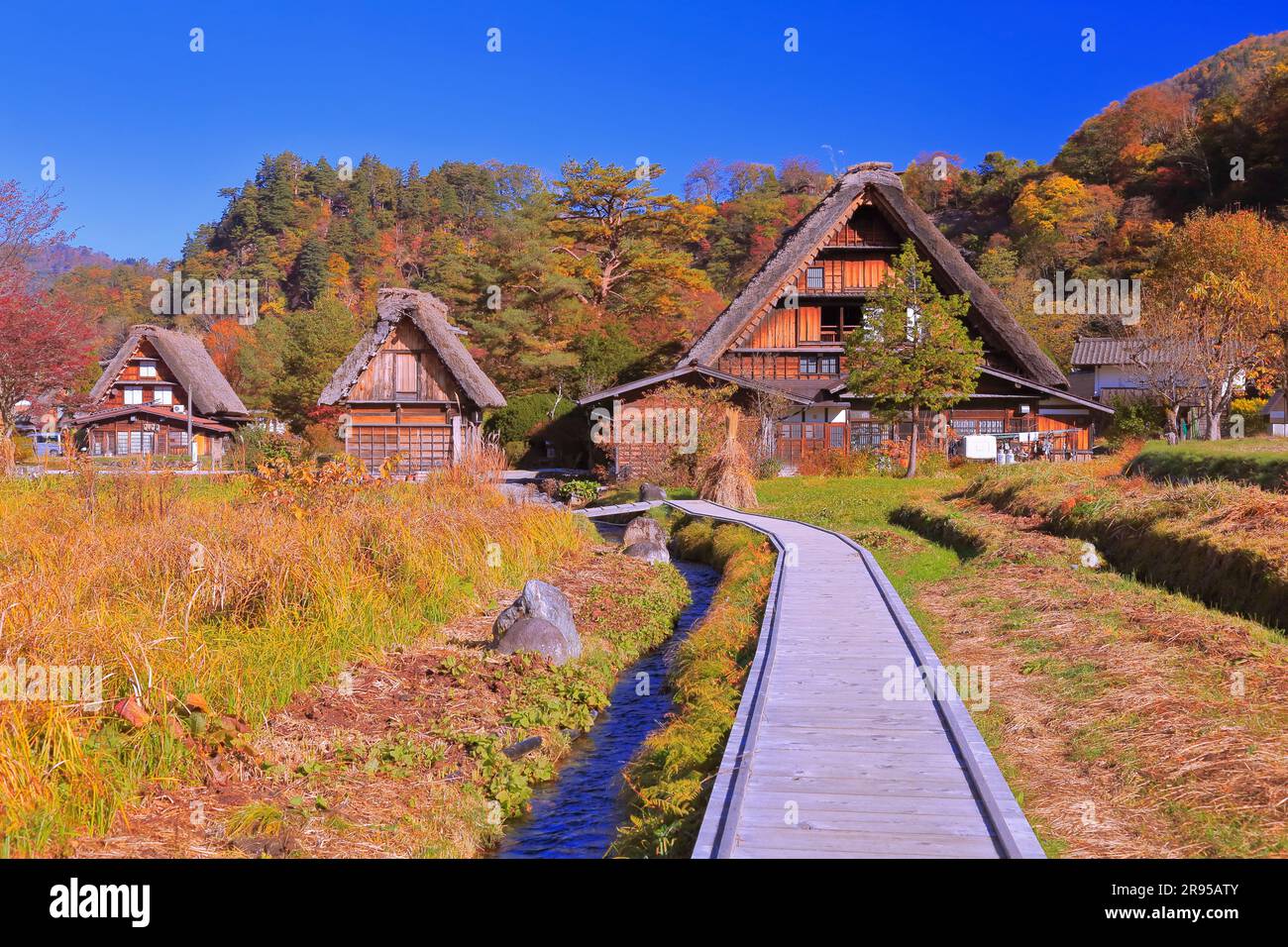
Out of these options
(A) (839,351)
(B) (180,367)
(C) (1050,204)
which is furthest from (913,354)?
(C) (1050,204)

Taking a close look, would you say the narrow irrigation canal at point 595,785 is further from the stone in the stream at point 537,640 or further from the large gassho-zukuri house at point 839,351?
the large gassho-zukuri house at point 839,351

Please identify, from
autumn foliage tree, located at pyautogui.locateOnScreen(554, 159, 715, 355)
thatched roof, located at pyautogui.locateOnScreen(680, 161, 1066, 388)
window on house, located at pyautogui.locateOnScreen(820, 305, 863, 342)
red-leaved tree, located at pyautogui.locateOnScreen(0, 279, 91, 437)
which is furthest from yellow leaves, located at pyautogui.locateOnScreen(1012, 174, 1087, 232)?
red-leaved tree, located at pyautogui.locateOnScreen(0, 279, 91, 437)

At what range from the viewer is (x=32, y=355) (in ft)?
83.1

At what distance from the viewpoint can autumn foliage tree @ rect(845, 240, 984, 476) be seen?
27781 millimetres

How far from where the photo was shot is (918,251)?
114ft

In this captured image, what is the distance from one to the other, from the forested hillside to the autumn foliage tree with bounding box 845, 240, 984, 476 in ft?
50.5

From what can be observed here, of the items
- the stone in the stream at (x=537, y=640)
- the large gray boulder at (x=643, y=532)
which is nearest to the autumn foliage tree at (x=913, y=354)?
the large gray boulder at (x=643, y=532)

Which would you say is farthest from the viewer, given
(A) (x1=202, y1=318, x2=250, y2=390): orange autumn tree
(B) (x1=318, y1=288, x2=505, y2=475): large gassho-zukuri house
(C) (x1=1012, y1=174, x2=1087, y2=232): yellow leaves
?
(C) (x1=1012, y1=174, x2=1087, y2=232): yellow leaves

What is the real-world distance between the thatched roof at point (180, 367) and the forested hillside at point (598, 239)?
3.60 m

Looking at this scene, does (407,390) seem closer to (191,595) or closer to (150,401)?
(150,401)

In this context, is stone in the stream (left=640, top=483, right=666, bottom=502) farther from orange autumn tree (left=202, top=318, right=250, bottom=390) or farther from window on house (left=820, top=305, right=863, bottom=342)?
orange autumn tree (left=202, top=318, right=250, bottom=390)

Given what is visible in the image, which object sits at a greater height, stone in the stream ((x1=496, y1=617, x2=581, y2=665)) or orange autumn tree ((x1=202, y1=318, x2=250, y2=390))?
orange autumn tree ((x1=202, y1=318, x2=250, y2=390))

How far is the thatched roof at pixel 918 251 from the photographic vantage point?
33.7 metres

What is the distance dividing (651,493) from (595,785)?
17.0 metres
